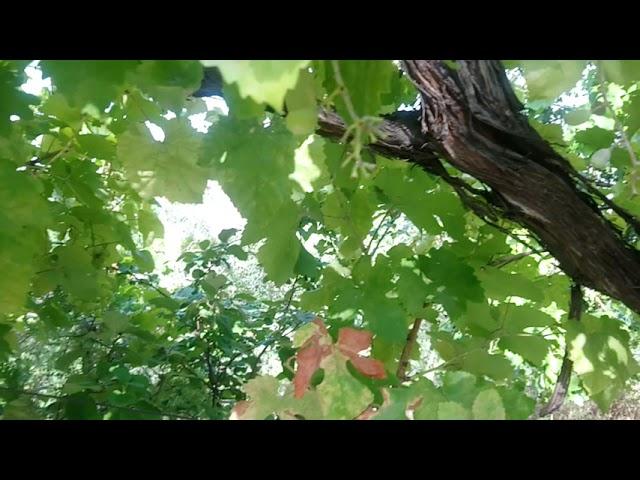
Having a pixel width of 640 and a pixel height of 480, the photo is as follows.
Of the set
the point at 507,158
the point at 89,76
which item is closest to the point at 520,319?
the point at 507,158

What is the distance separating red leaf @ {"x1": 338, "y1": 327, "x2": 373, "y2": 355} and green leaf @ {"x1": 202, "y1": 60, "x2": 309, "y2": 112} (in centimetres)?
34

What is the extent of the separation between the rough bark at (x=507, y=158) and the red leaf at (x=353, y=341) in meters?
0.33

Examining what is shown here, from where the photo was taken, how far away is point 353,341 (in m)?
0.71

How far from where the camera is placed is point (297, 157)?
3.35 feet

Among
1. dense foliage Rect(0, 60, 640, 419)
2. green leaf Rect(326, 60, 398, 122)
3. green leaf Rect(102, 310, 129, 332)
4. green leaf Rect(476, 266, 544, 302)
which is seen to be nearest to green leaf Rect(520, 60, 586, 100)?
dense foliage Rect(0, 60, 640, 419)

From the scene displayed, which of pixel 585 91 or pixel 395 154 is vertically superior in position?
pixel 585 91

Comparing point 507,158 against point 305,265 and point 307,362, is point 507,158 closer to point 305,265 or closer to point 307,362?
point 307,362
